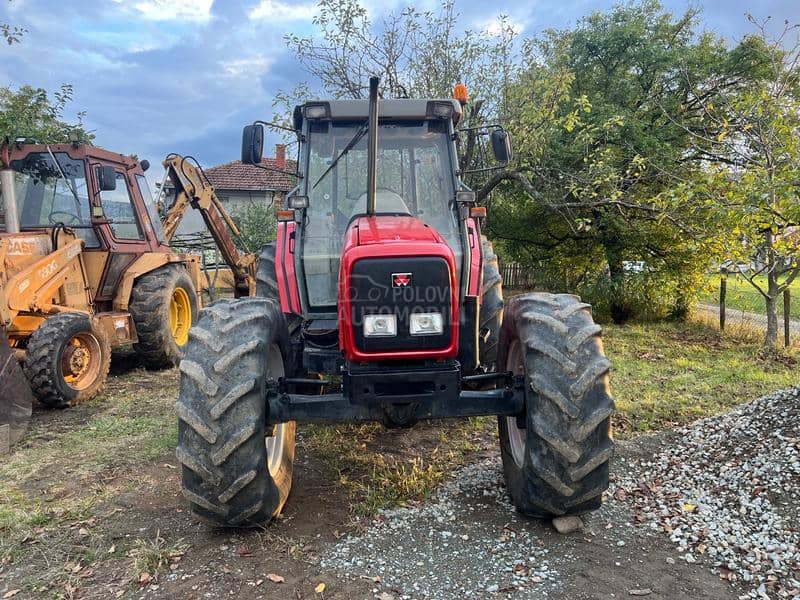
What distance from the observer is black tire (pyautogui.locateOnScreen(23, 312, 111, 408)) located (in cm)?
525

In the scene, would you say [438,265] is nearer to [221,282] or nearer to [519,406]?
[519,406]

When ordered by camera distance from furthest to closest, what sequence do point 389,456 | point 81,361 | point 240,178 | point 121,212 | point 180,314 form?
point 240,178, point 180,314, point 121,212, point 81,361, point 389,456

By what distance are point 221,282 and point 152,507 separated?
7331 millimetres

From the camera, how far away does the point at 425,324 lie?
2.97 metres

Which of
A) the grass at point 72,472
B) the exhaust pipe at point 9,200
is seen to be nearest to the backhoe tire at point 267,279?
the grass at point 72,472

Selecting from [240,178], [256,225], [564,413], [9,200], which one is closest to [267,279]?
[564,413]

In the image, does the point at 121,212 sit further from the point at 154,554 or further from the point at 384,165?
the point at 154,554

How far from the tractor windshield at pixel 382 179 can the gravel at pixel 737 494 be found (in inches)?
82.0

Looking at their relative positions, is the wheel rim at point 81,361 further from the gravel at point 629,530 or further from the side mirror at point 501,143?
the side mirror at point 501,143

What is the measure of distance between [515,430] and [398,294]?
134 centimetres

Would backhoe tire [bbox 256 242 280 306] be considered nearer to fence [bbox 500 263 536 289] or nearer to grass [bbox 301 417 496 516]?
grass [bbox 301 417 496 516]

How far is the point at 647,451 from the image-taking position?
427 centimetres

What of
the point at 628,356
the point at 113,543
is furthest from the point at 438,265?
the point at 628,356

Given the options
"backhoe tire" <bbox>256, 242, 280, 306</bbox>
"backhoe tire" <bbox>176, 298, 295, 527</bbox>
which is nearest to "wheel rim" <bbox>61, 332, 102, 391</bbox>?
"backhoe tire" <bbox>256, 242, 280, 306</bbox>
